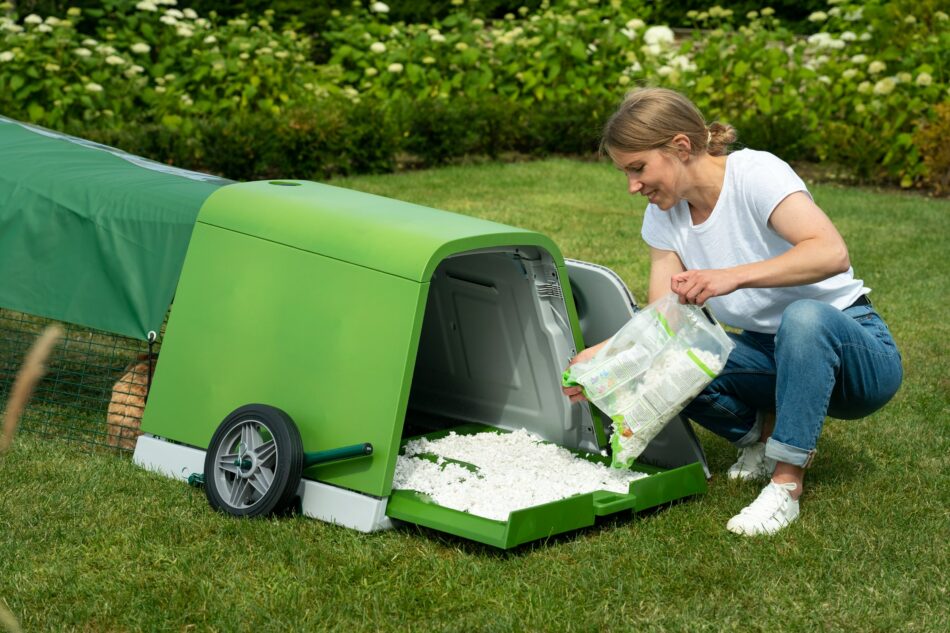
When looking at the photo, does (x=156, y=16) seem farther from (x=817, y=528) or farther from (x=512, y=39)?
(x=817, y=528)

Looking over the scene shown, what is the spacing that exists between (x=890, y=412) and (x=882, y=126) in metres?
5.45

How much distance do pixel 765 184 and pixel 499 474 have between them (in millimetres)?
999

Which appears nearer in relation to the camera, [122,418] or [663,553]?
[663,553]

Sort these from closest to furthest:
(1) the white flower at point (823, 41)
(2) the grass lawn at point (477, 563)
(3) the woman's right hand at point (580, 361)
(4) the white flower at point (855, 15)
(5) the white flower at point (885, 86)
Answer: (2) the grass lawn at point (477, 563) → (3) the woman's right hand at point (580, 361) → (5) the white flower at point (885, 86) → (1) the white flower at point (823, 41) → (4) the white flower at point (855, 15)

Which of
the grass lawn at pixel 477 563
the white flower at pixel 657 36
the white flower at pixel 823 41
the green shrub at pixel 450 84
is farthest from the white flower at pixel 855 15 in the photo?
the grass lawn at pixel 477 563

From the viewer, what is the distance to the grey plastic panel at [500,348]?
3.29m

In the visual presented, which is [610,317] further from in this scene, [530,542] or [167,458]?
[167,458]

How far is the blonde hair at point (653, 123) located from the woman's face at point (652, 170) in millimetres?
18

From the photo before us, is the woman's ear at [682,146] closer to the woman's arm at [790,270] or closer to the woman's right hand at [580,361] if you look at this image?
the woman's arm at [790,270]

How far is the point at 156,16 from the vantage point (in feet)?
29.5

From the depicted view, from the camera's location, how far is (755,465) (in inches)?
131

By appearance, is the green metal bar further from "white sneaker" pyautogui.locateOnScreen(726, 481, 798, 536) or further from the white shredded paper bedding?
"white sneaker" pyautogui.locateOnScreen(726, 481, 798, 536)

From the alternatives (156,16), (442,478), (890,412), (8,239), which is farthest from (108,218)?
(156,16)

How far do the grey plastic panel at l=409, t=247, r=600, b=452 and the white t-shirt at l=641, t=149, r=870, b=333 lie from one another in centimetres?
38
